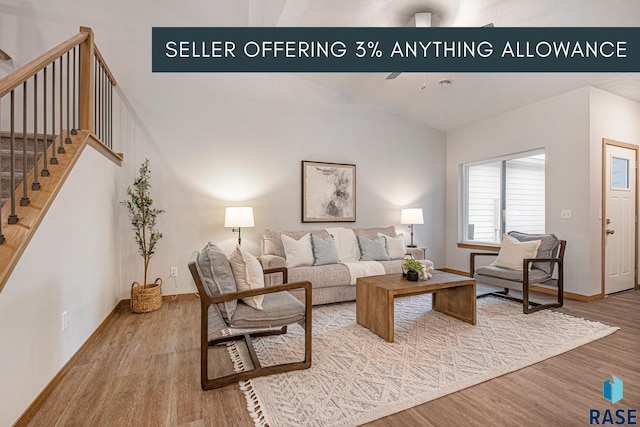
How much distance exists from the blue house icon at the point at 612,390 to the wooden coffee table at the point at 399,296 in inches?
43.4

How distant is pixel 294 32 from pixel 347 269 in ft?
9.22

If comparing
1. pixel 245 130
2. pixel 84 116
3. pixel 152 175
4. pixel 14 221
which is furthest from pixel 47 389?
pixel 245 130

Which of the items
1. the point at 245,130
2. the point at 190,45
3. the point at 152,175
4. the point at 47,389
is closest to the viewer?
the point at 47,389

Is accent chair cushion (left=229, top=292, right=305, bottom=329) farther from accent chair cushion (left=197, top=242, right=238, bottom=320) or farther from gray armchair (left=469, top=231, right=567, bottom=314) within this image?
gray armchair (left=469, top=231, right=567, bottom=314)

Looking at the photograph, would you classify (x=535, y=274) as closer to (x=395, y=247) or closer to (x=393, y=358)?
(x=395, y=247)

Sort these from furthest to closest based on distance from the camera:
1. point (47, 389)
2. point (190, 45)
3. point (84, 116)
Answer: point (190, 45), point (84, 116), point (47, 389)

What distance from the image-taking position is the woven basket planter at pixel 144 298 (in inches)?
137

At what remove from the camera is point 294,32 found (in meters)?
3.47

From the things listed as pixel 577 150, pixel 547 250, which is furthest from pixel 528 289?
pixel 577 150

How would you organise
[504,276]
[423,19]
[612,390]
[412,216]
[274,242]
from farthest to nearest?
[412,216] < [274,242] < [504,276] < [423,19] < [612,390]

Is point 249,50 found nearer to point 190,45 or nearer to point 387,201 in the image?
point 190,45

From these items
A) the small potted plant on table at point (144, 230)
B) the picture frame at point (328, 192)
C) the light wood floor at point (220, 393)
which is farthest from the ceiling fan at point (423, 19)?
the small potted plant on table at point (144, 230)

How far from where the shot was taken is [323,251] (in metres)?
4.05

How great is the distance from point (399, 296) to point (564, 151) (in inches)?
128
